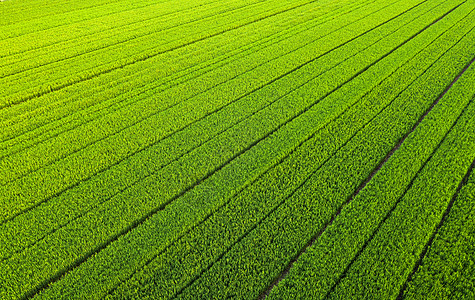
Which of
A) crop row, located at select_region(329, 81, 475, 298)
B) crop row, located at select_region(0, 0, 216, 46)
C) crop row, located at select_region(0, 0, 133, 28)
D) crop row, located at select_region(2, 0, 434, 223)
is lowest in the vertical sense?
crop row, located at select_region(329, 81, 475, 298)

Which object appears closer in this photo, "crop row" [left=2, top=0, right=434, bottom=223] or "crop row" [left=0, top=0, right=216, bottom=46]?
"crop row" [left=2, top=0, right=434, bottom=223]

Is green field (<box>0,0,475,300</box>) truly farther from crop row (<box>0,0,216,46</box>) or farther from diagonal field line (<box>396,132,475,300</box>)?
crop row (<box>0,0,216,46</box>)

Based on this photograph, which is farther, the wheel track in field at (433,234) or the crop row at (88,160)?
the crop row at (88,160)

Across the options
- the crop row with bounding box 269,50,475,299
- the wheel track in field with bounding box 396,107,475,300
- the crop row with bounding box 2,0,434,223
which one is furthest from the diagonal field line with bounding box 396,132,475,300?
the crop row with bounding box 2,0,434,223

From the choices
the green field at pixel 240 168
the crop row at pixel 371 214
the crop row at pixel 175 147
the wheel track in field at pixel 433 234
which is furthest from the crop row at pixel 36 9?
the wheel track in field at pixel 433 234

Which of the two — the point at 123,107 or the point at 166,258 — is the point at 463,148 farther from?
the point at 123,107

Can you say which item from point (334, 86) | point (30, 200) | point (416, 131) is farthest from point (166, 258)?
point (334, 86)

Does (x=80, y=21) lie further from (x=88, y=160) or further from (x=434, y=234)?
(x=434, y=234)

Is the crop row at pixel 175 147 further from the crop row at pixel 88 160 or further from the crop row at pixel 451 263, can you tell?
the crop row at pixel 451 263
